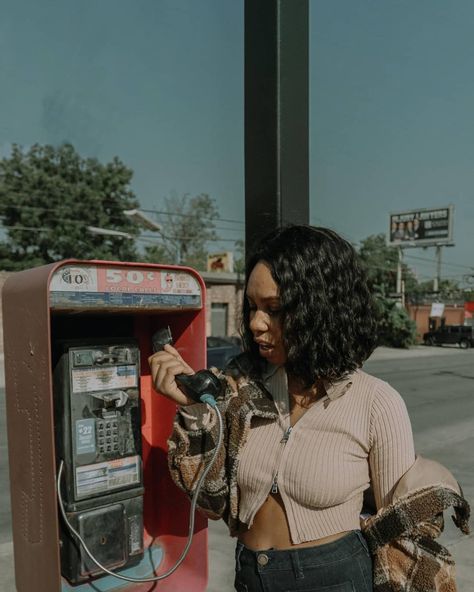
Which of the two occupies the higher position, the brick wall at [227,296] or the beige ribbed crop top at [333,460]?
the beige ribbed crop top at [333,460]

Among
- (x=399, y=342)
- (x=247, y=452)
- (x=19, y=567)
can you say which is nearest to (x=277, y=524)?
(x=247, y=452)

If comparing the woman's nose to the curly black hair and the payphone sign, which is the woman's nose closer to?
the curly black hair

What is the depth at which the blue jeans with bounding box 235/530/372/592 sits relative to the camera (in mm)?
1311

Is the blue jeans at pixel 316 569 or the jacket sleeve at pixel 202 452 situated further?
the jacket sleeve at pixel 202 452

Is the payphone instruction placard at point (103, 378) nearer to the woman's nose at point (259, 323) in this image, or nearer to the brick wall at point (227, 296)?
the woman's nose at point (259, 323)

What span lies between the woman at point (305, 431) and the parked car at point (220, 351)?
368 inches

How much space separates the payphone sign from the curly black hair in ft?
2.12

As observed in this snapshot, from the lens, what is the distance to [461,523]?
1.40m

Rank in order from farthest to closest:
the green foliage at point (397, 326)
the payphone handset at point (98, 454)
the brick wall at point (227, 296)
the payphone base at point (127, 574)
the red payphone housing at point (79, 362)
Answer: the green foliage at point (397, 326)
the brick wall at point (227, 296)
the payphone base at point (127, 574)
the payphone handset at point (98, 454)
the red payphone housing at point (79, 362)

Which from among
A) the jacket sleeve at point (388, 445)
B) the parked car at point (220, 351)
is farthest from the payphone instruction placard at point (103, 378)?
the parked car at point (220, 351)

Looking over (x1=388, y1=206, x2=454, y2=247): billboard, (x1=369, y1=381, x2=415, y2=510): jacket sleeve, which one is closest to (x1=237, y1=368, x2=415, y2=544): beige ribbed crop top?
(x1=369, y1=381, x2=415, y2=510): jacket sleeve

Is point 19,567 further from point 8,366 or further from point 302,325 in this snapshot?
point 302,325

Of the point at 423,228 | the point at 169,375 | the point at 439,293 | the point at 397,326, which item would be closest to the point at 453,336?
the point at 397,326

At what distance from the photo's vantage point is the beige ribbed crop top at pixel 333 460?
132 cm
